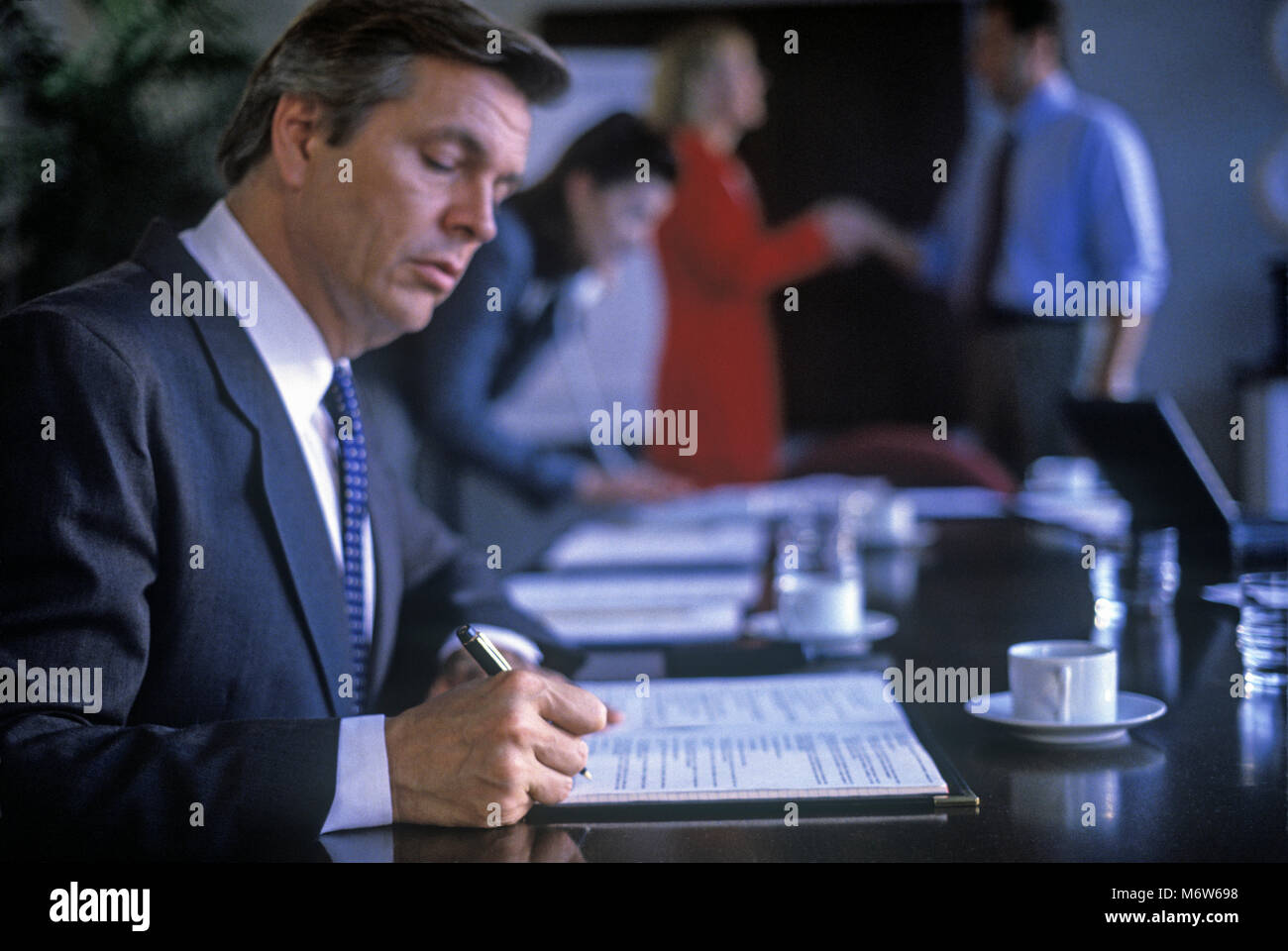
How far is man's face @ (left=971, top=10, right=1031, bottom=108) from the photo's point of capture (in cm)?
379

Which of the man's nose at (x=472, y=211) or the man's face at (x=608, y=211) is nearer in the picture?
the man's nose at (x=472, y=211)

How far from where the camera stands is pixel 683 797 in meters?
0.81

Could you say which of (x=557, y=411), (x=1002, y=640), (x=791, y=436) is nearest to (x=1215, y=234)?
(x=791, y=436)

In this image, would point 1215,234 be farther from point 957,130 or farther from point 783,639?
point 783,639

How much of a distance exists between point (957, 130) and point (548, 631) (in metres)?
4.55

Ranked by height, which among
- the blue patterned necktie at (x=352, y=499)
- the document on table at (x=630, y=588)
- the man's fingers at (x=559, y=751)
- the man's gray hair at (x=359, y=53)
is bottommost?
the document on table at (x=630, y=588)

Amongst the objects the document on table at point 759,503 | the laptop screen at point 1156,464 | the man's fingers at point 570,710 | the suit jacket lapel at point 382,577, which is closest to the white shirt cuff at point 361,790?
the man's fingers at point 570,710

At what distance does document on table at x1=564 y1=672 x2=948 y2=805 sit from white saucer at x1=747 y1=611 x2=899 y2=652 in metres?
0.16

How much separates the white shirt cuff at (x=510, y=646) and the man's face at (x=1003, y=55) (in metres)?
3.13

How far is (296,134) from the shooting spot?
1.18m

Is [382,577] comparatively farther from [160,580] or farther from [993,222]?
[993,222]

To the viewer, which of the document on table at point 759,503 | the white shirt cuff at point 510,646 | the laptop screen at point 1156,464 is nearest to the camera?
the white shirt cuff at point 510,646

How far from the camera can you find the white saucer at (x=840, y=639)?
53.2 inches

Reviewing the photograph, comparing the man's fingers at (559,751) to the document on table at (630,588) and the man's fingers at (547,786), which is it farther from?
the document on table at (630,588)
